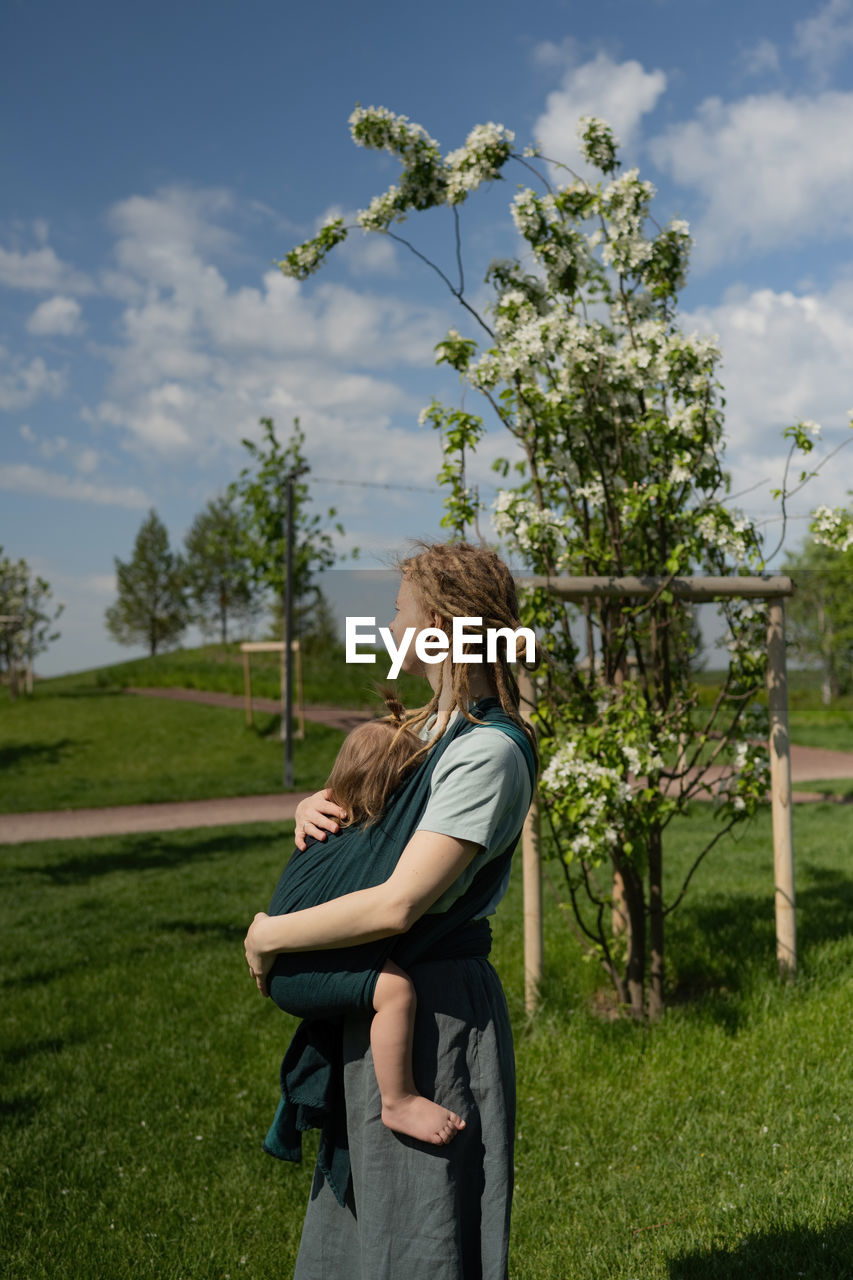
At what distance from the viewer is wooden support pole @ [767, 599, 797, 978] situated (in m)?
4.93

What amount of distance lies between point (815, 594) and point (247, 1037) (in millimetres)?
29409

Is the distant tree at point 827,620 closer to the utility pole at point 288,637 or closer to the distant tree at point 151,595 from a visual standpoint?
the utility pole at point 288,637

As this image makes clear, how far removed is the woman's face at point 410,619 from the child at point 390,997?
137 mm

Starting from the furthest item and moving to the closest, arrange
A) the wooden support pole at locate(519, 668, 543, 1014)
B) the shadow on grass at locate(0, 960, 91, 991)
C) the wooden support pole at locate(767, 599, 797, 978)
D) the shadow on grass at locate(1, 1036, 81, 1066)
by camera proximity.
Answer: the shadow on grass at locate(0, 960, 91, 991)
the shadow on grass at locate(1, 1036, 81, 1066)
the wooden support pole at locate(767, 599, 797, 978)
the wooden support pole at locate(519, 668, 543, 1014)

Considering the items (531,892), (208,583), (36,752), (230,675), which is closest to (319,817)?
(531,892)

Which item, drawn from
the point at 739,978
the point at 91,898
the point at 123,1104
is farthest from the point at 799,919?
the point at 91,898

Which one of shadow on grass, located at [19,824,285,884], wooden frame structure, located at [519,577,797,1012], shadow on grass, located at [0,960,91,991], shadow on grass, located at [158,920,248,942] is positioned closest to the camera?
wooden frame structure, located at [519,577,797,1012]

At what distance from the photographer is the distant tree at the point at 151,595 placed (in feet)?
159

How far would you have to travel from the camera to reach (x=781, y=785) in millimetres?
4992

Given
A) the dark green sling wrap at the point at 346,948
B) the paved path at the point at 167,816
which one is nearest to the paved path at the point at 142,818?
the paved path at the point at 167,816

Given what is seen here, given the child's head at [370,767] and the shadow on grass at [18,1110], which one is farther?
the shadow on grass at [18,1110]

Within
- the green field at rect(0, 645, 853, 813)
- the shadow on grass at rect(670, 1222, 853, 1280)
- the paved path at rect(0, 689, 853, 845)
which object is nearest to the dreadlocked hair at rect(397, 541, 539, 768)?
the shadow on grass at rect(670, 1222, 853, 1280)

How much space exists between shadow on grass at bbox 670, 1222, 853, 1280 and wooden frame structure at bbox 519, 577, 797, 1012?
74.6 inches

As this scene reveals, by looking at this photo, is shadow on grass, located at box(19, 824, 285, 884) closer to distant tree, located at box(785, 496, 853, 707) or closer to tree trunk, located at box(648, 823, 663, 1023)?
tree trunk, located at box(648, 823, 663, 1023)
